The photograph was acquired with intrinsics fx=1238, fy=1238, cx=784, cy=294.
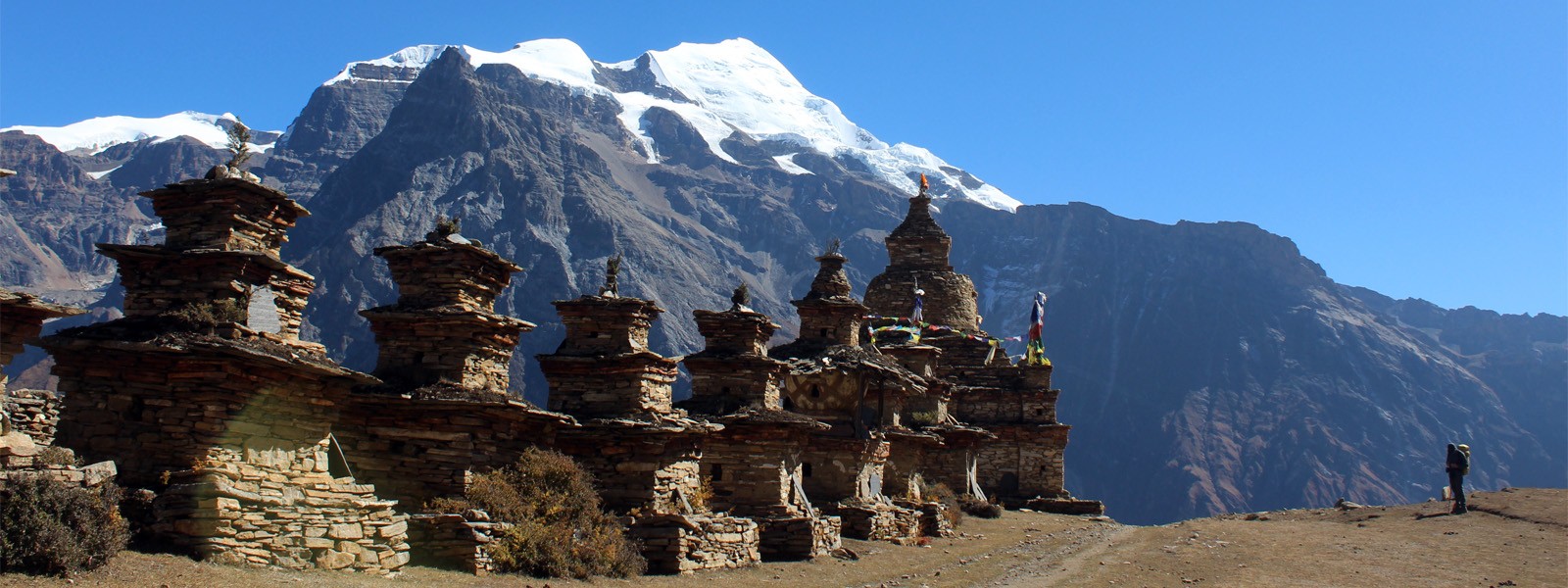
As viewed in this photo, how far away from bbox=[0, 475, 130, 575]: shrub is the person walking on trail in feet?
113

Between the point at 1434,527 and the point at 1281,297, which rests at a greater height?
the point at 1281,297

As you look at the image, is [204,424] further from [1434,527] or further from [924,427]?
[1434,527]

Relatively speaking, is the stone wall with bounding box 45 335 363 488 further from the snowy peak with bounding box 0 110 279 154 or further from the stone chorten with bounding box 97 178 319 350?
the snowy peak with bounding box 0 110 279 154

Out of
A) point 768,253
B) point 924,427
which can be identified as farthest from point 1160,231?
point 924,427

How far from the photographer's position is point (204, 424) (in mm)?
17547

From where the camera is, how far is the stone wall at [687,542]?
2256 centimetres

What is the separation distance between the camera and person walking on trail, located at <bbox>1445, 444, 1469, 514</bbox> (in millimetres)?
35969

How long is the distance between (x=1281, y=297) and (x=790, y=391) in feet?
470

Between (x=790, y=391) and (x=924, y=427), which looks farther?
(x=924, y=427)

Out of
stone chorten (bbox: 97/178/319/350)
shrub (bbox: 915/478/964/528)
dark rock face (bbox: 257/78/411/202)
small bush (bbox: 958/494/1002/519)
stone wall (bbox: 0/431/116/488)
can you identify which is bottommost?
small bush (bbox: 958/494/1002/519)

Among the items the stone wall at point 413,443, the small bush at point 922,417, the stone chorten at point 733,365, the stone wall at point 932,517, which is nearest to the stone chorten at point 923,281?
the small bush at point 922,417

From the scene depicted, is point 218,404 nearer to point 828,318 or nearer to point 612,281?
point 612,281

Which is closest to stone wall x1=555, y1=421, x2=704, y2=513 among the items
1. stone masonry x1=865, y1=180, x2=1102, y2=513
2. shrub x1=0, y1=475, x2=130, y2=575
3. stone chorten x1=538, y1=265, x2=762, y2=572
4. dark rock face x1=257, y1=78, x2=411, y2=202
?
stone chorten x1=538, y1=265, x2=762, y2=572

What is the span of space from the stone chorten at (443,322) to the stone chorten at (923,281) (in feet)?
99.2
